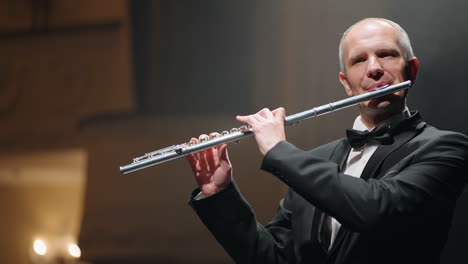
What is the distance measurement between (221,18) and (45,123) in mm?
813

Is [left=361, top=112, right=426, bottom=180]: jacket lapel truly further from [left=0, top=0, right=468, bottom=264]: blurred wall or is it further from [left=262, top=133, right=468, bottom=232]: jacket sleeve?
[left=0, top=0, right=468, bottom=264]: blurred wall

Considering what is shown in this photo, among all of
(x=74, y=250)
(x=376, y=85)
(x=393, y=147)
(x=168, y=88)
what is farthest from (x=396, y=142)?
(x=74, y=250)

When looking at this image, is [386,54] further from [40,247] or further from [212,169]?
[40,247]

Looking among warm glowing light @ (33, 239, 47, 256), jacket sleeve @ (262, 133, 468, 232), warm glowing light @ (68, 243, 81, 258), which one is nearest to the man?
jacket sleeve @ (262, 133, 468, 232)

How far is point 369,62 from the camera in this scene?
4.84 ft

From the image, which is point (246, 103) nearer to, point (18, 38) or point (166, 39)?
point (166, 39)

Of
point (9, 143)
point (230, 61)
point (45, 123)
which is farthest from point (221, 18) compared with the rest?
point (9, 143)

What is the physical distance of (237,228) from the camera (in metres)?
1.48

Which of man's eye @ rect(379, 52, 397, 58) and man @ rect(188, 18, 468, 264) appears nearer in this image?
man @ rect(188, 18, 468, 264)

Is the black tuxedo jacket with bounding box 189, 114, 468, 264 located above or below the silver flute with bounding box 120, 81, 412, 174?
below

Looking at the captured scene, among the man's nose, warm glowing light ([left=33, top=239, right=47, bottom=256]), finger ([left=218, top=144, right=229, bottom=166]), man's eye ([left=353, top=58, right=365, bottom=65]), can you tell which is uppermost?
warm glowing light ([left=33, top=239, right=47, bottom=256])

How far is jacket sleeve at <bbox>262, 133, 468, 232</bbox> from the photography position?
122 centimetres

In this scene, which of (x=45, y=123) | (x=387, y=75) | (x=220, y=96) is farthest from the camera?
(x=45, y=123)

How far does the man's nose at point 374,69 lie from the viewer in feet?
4.80
